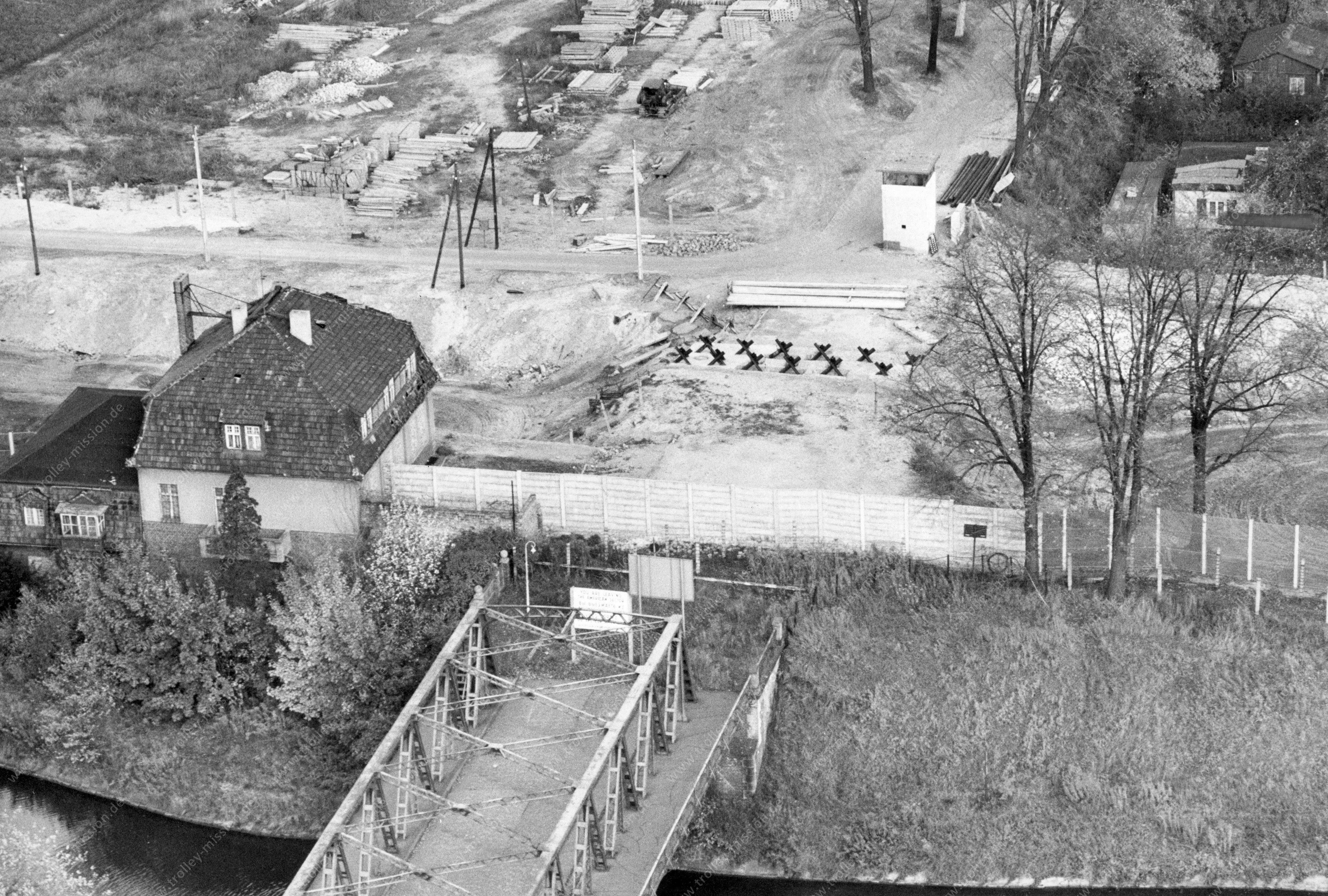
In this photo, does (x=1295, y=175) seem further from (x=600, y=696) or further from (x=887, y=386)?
(x=600, y=696)

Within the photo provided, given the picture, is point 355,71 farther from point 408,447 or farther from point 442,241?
point 408,447

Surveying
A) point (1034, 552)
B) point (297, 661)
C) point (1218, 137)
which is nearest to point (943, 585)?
point (1034, 552)

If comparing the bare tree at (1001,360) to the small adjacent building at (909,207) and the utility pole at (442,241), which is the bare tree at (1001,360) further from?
the utility pole at (442,241)

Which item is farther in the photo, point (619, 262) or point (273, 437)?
point (619, 262)

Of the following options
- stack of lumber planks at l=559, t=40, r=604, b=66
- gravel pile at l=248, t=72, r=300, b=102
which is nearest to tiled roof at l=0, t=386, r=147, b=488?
gravel pile at l=248, t=72, r=300, b=102

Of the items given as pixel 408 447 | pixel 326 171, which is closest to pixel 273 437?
pixel 408 447
